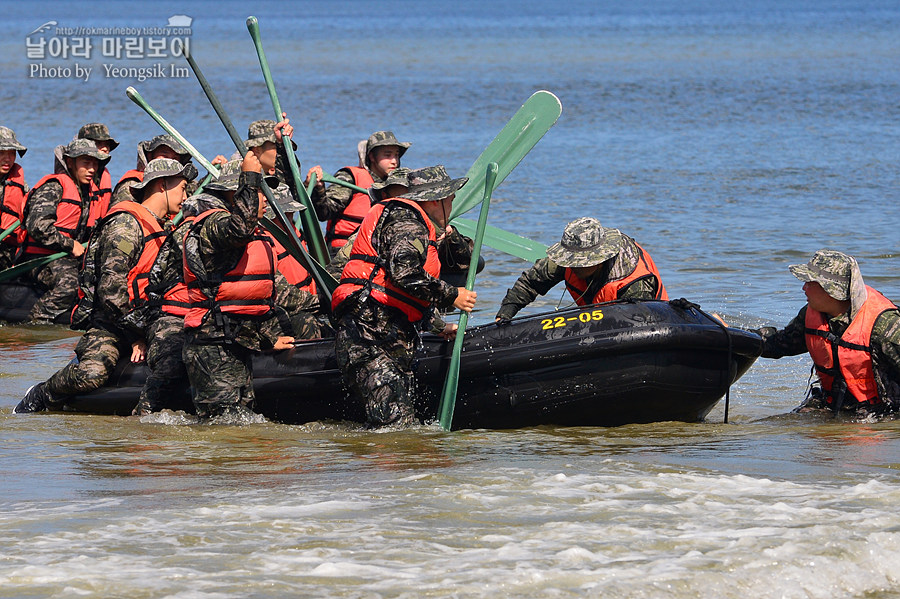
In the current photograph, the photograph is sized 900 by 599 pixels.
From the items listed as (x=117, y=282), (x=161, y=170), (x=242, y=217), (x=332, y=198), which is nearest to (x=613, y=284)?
(x=242, y=217)

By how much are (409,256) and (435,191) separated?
1.17 ft

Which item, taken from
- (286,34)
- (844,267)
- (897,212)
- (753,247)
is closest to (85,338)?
(844,267)

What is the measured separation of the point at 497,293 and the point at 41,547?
6895mm

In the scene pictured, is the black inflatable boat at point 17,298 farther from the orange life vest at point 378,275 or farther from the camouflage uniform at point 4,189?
the orange life vest at point 378,275

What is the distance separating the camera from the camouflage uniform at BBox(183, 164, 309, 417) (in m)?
5.86

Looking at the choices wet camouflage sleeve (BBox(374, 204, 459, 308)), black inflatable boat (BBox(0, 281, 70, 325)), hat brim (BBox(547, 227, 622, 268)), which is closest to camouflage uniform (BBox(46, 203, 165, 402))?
wet camouflage sleeve (BBox(374, 204, 459, 308))

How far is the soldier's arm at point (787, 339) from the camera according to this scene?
20.7 feet

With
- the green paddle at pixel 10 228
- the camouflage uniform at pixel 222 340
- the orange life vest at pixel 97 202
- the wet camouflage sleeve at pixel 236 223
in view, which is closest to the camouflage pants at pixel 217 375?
the camouflage uniform at pixel 222 340

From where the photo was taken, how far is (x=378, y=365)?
5938 mm

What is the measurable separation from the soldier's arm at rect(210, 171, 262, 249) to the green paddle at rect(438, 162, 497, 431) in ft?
3.38

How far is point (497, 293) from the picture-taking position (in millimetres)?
10906

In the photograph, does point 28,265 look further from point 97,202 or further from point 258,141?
point 258,141

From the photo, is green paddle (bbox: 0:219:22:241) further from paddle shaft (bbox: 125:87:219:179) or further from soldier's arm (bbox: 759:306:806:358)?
soldier's arm (bbox: 759:306:806:358)

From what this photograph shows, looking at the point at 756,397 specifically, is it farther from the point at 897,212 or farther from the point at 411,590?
the point at 897,212
